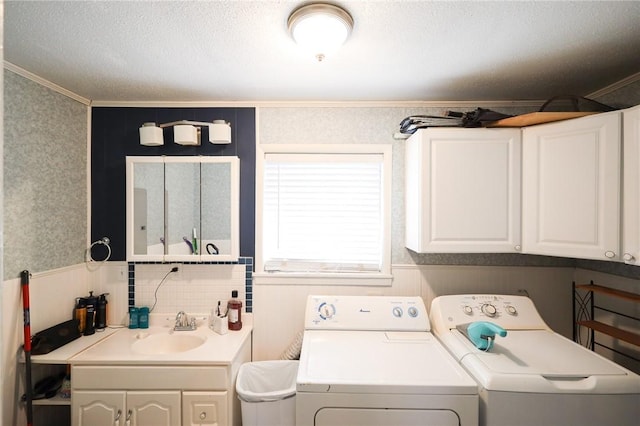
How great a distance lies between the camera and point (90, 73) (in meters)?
1.89

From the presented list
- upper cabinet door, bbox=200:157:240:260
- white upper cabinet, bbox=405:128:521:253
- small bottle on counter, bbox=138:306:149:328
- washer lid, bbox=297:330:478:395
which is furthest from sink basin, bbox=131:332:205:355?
white upper cabinet, bbox=405:128:521:253

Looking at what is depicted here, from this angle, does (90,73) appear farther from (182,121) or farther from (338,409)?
(338,409)

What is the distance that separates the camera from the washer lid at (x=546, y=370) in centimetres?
143

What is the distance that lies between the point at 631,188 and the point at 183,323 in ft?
8.59

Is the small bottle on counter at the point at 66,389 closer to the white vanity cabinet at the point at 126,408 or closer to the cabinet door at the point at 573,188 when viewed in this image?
the white vanity cabinet at the point at 126,408

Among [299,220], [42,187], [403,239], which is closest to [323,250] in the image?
[299,220]

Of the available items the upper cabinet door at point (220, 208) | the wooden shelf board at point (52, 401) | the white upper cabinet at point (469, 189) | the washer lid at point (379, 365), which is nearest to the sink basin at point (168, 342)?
the wooden shelf board at point (52, 401)

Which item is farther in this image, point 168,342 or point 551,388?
point 168,342

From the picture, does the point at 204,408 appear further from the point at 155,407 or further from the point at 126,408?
the point at 126,408

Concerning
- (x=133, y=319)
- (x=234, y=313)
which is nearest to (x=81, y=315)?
(x=133, y=319)

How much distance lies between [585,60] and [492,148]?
0.59m

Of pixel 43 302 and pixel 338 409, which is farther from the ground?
pixel 43 302

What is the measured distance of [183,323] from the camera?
223 cm

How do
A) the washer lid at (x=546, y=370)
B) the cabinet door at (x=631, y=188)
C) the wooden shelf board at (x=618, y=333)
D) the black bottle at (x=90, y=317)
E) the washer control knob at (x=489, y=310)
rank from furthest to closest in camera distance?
1. the black bottle at (x=90, y=317)
2. the washer control knob at (x=489, y=310)
3. the wooden shelf board at (x=618, y=333)
4. the cabinet door at (x=631, y=188)
5. the washer lid at (x=546, y=370)
